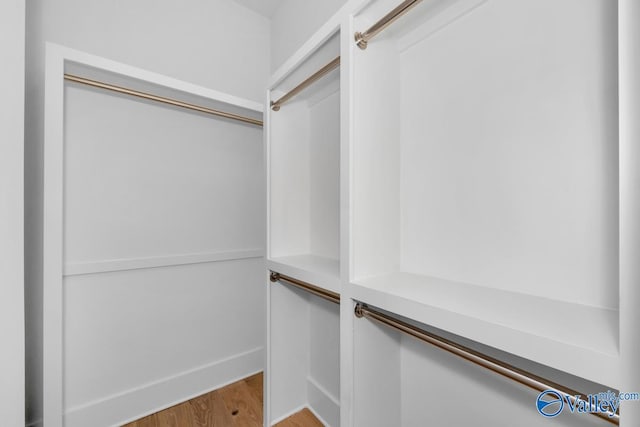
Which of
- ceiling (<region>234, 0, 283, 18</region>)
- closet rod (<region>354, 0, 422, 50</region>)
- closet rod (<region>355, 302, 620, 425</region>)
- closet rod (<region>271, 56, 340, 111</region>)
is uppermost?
ceiling (<region>234, 0, 283, 18</region>)

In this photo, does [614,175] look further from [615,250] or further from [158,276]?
[158,276]

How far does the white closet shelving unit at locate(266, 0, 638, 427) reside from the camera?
23.9 inches

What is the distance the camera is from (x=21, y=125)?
1.02 metres

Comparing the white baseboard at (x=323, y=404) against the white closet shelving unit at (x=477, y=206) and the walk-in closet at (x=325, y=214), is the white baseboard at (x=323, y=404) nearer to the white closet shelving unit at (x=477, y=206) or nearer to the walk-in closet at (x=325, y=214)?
the walk-in closet at (x=325, y=214)

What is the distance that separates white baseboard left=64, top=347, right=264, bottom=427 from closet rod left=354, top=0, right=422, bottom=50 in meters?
1.91

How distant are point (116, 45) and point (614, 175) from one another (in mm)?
2115

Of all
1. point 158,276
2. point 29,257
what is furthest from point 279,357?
point 29,257

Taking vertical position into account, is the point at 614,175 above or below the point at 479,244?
above

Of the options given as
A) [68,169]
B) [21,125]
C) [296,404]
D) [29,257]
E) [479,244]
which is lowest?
[296,404]

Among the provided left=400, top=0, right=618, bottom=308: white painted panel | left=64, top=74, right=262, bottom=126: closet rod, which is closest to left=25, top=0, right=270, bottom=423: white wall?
left=64, top=74, right=262, bottom=126: closet rod

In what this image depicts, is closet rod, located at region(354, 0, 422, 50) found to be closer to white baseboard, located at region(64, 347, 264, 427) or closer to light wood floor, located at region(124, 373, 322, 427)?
light wood floor, located at region(124, 373, 322, 427)

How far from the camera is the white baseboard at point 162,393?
1421mm

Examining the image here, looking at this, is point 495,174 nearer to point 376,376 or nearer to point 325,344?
point 376,376

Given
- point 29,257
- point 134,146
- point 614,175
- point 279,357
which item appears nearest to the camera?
point 614,175
